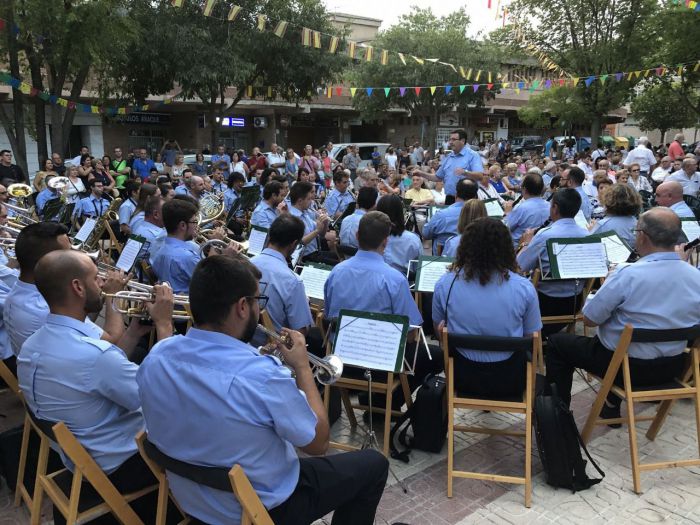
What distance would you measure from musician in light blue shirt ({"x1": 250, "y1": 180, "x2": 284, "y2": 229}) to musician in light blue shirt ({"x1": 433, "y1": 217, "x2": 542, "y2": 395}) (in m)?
3.55

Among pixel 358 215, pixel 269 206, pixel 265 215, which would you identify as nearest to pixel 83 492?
pixel 358 215

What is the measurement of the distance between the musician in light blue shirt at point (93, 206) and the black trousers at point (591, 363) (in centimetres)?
698

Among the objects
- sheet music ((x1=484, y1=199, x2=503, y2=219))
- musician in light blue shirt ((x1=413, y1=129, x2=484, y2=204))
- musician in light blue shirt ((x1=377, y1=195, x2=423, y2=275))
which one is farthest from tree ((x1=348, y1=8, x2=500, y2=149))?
musician in light blue shirt ((x1=377, y1=195, x2=423, y2=275))

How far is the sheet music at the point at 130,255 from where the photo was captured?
4.86 meters

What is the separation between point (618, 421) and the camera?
3.70 meters

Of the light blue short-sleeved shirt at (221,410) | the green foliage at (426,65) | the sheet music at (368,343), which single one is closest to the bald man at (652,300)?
the sheet music at (368,343)

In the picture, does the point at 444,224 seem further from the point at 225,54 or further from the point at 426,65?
the point at 426,65

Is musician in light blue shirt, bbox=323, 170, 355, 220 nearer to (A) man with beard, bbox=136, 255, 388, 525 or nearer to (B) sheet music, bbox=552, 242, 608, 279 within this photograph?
(B) sheet music, bbox=552, 242, 608, 279

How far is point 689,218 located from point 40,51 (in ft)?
42.7

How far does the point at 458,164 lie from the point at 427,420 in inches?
229

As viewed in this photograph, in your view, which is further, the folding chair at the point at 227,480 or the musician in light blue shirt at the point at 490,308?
the musician in light blue shirt at the point at 490,308

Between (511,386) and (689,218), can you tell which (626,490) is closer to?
(511,386)

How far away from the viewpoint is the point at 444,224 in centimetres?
634

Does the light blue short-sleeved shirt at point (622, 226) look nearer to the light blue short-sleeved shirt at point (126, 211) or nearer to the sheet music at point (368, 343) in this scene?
the sheet music at point (368, 343)
